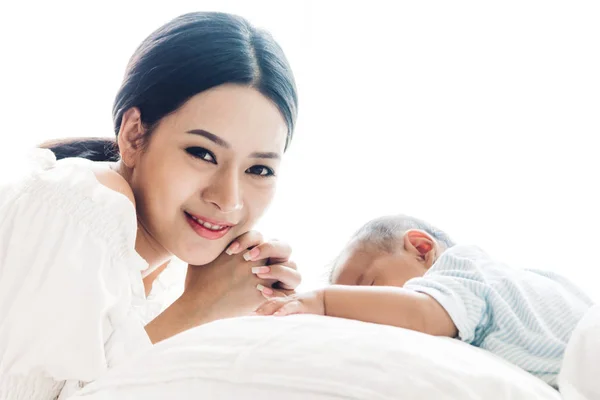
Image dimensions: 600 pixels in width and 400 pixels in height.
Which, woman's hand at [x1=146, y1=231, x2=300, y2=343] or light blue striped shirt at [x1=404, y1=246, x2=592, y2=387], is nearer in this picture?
light blue striped shirt at [x1=404, y1=246, x2=592, y2=387]

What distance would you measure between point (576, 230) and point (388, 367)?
5.24 ft

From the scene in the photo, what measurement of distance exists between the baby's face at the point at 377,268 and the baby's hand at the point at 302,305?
34cm

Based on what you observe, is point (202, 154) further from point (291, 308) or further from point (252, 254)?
point (291, 308)

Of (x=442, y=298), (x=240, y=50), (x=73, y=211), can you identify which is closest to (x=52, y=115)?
(x=240, y=50)

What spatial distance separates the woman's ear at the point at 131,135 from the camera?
134cm

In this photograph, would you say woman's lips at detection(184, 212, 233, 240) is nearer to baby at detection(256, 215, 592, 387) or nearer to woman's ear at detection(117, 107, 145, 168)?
woman's ear at detection(117, 107, 145, 168)

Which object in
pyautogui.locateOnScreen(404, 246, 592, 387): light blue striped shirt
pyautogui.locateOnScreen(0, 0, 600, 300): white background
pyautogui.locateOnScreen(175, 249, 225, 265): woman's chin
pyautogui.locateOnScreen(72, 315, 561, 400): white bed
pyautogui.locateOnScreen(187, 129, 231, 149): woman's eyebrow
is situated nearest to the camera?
pyautogui.locateOnScreen(72, 315, 561, 400): white bed

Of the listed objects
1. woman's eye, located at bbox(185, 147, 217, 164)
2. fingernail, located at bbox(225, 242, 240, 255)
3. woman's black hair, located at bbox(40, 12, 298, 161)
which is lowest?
fingernail, located at bbox(225, 242, 240, 255)

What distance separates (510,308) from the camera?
0.92m

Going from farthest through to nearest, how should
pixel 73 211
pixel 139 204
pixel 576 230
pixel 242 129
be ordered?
pixel 576 230 → pixel 139 204 → pixel 242 129 → pixel 73 211

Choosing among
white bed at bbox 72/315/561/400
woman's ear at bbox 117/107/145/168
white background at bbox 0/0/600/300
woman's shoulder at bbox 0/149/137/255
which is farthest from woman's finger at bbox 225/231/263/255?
white bed at bbox 72/315/561/400

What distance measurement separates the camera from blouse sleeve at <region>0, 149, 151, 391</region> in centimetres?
94

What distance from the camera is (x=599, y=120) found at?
2.01 metres

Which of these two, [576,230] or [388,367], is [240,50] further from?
[576,230]
